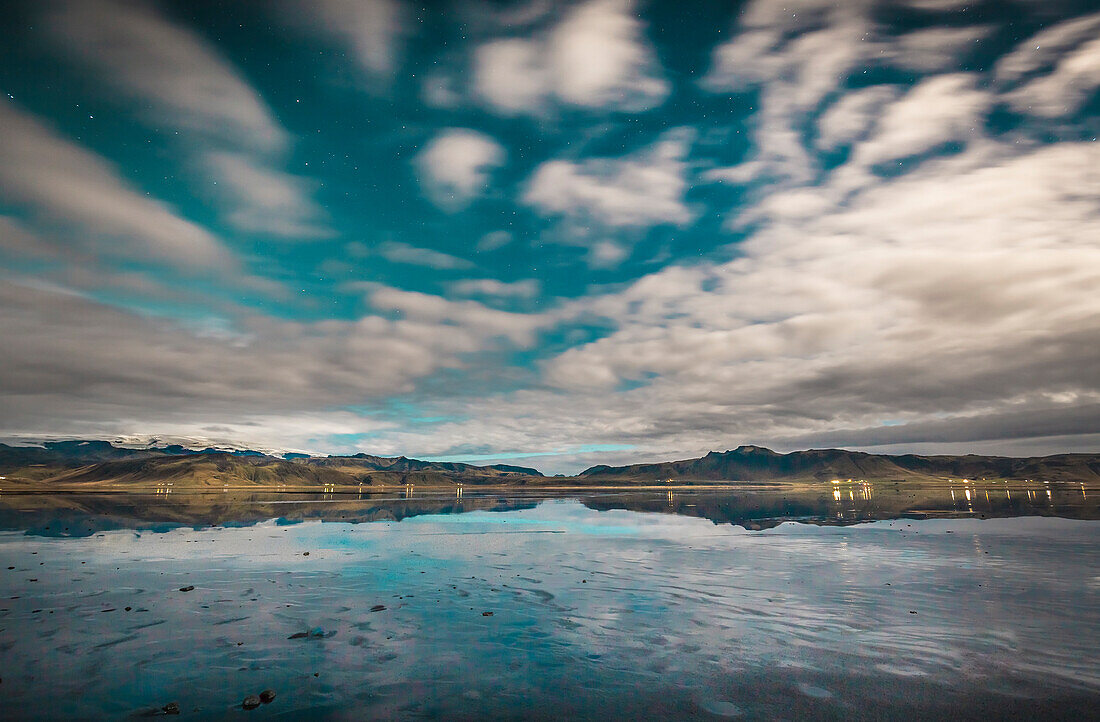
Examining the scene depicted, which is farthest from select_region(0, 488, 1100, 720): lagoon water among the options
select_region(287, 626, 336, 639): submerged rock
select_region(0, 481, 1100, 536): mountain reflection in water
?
select_region(0, 481, 1100, 536): mountain reflection in water

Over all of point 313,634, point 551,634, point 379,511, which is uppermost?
point 313,634

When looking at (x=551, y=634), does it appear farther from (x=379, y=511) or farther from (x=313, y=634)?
(x=379, y=511)

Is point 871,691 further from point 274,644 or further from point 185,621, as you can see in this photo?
point 185,621

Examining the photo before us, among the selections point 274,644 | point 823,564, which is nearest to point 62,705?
point 274,644

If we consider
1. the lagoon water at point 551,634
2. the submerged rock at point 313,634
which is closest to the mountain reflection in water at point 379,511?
the lagoon water at point 551,634

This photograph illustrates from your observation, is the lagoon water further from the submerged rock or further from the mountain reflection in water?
the mountain reflection in water

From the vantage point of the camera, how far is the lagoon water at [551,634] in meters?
10.2

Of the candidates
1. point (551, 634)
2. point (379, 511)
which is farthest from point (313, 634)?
point (379, 511)

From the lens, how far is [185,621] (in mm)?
15586

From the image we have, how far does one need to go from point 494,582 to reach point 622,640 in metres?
9.48

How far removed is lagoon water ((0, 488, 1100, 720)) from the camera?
10.2 meters

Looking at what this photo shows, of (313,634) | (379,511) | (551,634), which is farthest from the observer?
(379,511)

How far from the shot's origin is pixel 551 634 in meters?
14.7

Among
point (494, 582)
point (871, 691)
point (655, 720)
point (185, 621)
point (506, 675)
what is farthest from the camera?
point (494, 582)
